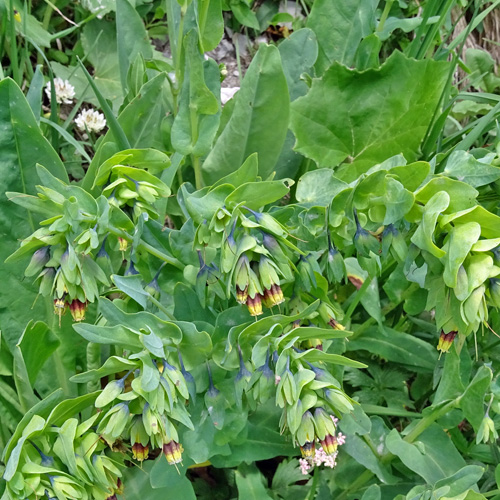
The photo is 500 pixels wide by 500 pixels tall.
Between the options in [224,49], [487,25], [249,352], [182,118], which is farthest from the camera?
[487,25]

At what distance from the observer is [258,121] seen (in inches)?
58.2

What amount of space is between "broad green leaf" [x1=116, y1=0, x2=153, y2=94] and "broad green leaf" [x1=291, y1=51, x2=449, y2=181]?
46 cm

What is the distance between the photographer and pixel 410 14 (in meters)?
2.22

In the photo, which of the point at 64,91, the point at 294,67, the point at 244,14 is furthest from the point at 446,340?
the point at 244,14

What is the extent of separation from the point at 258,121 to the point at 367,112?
0.37 m

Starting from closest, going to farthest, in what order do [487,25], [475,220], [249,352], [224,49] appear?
[475,220] → [249,352] → [224,49] → [487,25]

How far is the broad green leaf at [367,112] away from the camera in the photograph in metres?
1.59

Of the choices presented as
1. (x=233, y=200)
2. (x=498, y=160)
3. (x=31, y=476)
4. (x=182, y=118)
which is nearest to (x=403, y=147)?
(x=498, y=160)

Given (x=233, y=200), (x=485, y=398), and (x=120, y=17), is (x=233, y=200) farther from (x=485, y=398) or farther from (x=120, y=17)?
(x=120, y=17)

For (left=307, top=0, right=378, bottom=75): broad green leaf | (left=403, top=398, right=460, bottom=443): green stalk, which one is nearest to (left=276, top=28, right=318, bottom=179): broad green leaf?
(left=307, top=0, right=378, bottom=75): broad green leaf

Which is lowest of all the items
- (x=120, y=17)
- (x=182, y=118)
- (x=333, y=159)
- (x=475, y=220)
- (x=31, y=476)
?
(x=31, y=476)

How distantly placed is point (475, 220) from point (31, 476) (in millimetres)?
836

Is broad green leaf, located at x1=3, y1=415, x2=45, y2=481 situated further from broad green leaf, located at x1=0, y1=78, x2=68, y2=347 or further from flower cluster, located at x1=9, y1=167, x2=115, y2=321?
broad green leaf, located at x1=0, y1=78, x2=68, y2=347

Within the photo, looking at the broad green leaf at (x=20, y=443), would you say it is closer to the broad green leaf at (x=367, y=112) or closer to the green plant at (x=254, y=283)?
the green plant at (x=254, y=283)
